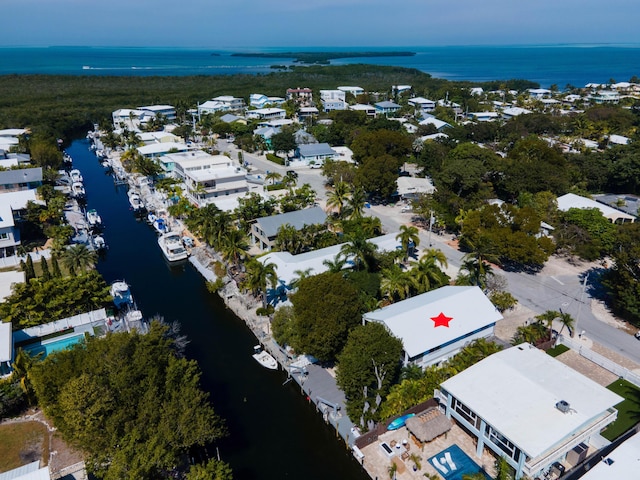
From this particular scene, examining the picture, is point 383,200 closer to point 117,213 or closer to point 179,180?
point 179,180

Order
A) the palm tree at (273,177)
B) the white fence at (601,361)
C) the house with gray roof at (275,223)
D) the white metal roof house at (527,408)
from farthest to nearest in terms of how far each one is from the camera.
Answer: the palm tree at (273,177)
the house with gray roof at (275,223)
the white fence at (601,361)
the white metal roof house at (527,408)

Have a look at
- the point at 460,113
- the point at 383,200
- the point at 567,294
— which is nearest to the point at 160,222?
the point at 383,200

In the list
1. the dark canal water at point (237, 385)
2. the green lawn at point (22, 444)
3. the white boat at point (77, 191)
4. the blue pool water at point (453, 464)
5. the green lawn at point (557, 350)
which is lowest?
the dark canal water at point (237, 385)

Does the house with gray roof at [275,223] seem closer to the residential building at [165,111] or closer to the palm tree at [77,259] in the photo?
the palm tree at [77,259]

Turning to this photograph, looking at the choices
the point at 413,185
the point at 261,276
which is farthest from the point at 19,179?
the point at 413,185

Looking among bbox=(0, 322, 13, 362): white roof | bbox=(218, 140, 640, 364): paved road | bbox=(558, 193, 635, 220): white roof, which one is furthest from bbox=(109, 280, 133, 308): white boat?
bbox=(558, 193, 635, 220): white roof

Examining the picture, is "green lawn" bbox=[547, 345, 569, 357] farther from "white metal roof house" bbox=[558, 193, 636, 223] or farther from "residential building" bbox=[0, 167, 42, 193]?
"residential building" bbox=[0, 167, 42, 193]

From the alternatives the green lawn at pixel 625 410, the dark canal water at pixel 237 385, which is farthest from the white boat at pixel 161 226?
the green lawn at pixel 625 410
